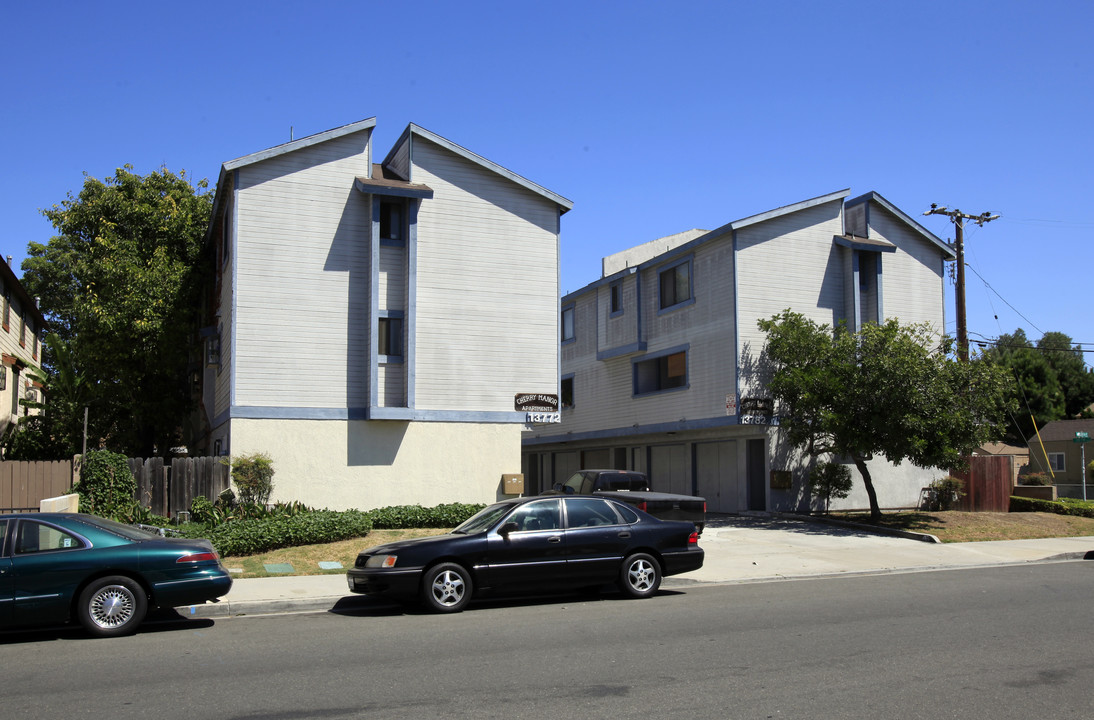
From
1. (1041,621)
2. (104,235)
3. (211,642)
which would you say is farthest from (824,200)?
(211,642)

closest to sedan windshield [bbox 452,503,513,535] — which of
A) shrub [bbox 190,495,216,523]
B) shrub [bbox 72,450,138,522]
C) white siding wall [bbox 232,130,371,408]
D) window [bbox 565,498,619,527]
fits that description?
window [bbox 565,498,619,527]

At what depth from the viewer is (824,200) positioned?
28.1m

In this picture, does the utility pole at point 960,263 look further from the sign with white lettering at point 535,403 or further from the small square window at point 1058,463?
the small square window at point 1058,463

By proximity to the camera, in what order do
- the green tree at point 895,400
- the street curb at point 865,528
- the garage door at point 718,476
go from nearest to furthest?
the street curb at point 865,528, the green tree at point 895,400, the garage door at point 718,476

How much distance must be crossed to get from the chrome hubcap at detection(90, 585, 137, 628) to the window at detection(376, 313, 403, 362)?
12563 millimetres

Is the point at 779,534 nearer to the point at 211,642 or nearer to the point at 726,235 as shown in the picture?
the point at 726,235

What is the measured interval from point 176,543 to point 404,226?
1349 centimetres

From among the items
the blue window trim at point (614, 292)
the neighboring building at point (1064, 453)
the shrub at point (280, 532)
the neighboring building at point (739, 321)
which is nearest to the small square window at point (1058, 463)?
the neighboring building at point (1064, 453)

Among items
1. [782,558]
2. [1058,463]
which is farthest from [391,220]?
[1058,463]

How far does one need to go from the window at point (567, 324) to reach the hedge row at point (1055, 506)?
1650 centimetres

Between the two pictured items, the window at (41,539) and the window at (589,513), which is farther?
the window at (589,513)

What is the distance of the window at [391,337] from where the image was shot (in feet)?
72.8

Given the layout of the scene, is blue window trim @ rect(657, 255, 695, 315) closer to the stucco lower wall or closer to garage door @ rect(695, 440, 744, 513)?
garage door @ rect(695, 440, 744, 513)

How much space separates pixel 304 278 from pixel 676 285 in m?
12.9
